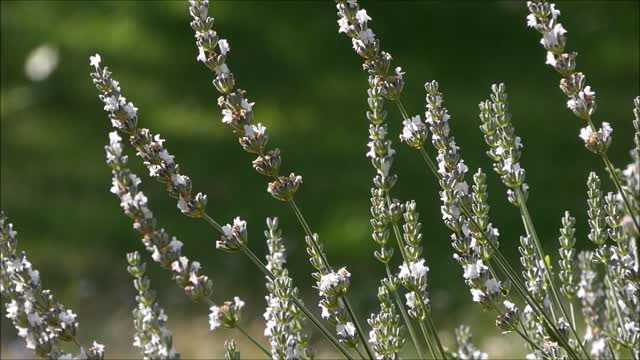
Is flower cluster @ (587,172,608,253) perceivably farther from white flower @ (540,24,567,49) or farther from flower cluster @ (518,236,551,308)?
white flower @ (540,24,567,49)

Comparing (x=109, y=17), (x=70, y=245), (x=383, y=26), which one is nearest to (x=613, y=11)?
(x=383, y=26)

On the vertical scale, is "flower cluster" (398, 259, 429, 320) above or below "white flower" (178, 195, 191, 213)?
below

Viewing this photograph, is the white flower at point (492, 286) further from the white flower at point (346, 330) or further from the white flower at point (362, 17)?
the white flower at point (362, 17)

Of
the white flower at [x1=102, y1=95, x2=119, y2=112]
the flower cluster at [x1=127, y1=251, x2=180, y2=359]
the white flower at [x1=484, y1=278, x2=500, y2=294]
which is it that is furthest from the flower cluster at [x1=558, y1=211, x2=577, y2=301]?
the white flower at [x1=102, y1=95, x2=119, y2=112]

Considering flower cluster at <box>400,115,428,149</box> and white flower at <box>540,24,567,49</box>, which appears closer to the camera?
white flower at <box>540,24,567,49</box>

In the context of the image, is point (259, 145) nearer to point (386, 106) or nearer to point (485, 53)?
point (386, 106)

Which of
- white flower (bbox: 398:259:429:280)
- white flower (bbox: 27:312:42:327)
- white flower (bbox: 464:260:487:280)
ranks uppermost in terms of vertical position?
white flower (bbox: 398:259:429:280)

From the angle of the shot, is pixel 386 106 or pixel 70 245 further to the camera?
pixel 386 106

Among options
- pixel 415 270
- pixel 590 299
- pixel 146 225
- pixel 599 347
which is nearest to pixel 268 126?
pixel 590 299
